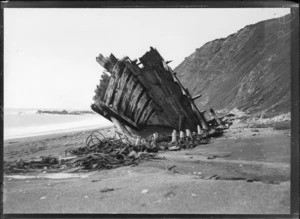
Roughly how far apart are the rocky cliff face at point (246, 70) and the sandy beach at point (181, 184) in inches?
17.0

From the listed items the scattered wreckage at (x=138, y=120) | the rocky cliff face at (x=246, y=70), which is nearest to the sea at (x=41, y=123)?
the scattered wreckage at (x=138, y=120)

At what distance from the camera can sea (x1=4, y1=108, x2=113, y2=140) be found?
15.5 feet

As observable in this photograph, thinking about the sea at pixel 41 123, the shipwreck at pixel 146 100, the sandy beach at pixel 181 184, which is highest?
the shipwreck at pixel 146 100

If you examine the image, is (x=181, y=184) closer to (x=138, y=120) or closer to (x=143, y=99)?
(x=138, y=120)

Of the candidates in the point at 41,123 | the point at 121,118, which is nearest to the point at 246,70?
the point at 121,118

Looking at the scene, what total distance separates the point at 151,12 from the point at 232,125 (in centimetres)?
205

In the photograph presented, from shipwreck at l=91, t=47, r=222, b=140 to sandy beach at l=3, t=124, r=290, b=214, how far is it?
526mm

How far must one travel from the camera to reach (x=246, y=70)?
15.8ft

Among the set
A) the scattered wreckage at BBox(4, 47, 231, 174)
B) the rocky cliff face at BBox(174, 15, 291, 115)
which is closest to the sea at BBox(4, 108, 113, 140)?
the scattered wreckage at BBox(4, 47, 231, 174)

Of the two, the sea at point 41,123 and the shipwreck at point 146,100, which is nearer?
the sea at point 41,123

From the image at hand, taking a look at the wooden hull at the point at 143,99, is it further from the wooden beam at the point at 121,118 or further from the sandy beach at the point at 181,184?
the sandy beach at the point at 181,184

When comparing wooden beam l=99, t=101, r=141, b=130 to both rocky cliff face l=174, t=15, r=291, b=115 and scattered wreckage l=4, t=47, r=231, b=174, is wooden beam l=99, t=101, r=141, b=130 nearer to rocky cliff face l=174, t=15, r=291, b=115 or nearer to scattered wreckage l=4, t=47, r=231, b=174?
scattered wreckage l=4, t=47, r=231, b=174

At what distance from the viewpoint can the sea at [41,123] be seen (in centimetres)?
472

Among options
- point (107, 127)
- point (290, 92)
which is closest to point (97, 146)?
point (107, 127)
